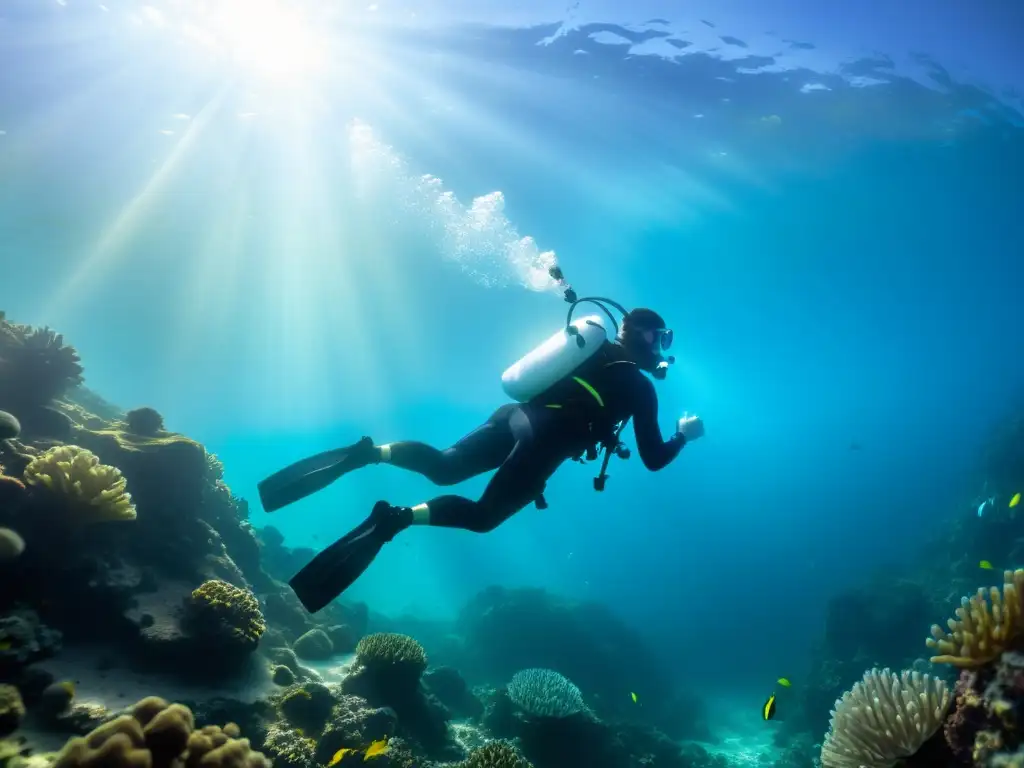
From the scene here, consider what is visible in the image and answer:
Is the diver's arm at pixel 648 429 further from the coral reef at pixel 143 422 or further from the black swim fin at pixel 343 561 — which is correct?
the coral reef at pixel 143 422

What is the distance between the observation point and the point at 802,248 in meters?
37.5

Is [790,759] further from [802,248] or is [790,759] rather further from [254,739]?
[802,248]

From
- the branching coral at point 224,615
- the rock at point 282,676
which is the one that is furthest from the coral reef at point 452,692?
the branching coral at point 224,615

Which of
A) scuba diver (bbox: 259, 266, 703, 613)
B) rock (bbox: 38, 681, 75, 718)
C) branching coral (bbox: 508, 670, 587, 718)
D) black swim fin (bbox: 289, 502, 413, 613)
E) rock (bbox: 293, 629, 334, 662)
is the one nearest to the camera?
rock (bbox: 38, 681, 75, 718)

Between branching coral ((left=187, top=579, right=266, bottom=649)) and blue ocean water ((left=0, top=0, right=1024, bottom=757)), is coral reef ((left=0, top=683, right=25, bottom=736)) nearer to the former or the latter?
branching coral ((left=187, top=579, right=266, bottom=649))

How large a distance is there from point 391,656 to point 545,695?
3.77 m

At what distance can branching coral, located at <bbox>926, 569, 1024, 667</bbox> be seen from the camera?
3.18 meters

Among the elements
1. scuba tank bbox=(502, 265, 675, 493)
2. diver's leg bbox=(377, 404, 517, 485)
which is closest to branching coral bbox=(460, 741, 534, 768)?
scuba tank bbox=(502, 265, 675, 493)

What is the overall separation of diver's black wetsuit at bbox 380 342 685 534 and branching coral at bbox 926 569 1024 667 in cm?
309

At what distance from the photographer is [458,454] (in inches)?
262

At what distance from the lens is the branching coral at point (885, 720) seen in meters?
3.44

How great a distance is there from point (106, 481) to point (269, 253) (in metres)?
35.6

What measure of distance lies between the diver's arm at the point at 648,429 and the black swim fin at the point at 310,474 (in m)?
3.26

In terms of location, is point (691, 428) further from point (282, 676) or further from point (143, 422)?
point (143, 422)
